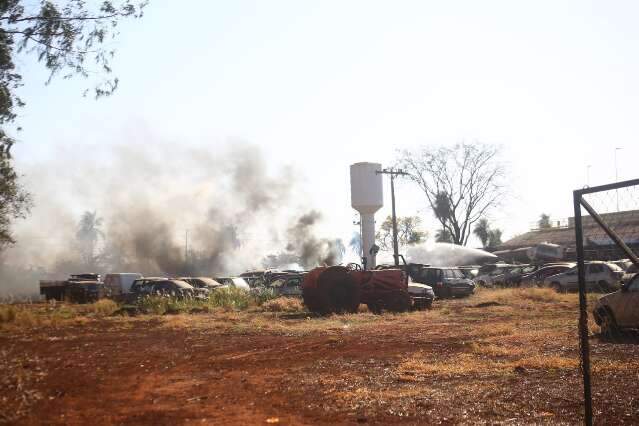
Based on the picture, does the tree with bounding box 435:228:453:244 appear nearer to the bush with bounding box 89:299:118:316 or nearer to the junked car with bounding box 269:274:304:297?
the junked car with bounding box 269:274:304:297

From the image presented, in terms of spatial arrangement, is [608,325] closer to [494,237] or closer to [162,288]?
[162,288]

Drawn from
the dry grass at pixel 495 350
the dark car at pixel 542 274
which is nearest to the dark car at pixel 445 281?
the dark car at pixel 542 274

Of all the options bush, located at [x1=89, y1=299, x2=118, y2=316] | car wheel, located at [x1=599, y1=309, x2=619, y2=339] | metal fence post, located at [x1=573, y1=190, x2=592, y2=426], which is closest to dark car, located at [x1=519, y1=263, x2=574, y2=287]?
car wheel, located at [x1=599, y1=309, x2=619, y2=339]

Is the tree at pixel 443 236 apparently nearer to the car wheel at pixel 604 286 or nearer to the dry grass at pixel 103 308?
the car wheel at pixel 604 286

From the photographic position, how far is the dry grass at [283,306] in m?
24.1

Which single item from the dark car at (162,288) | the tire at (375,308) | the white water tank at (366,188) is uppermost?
the white water tank at (366,188)

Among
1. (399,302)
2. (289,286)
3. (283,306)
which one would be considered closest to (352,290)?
(399,302)

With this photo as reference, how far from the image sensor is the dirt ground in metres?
7.04

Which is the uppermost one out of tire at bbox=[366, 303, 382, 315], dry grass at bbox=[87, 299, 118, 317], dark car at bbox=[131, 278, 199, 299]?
dark car at bbox=[131, 278, 199, 299]

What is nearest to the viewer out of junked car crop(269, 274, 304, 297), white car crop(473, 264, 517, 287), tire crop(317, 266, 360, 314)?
tire crop(317, 266, 360, 314)

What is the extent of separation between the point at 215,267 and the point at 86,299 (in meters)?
29.5

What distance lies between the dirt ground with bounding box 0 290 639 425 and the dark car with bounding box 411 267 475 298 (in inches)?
529

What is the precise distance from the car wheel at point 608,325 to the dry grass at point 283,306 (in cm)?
1232

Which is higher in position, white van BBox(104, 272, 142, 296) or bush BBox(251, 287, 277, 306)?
white van BBox(104, 272, 142, 296)
